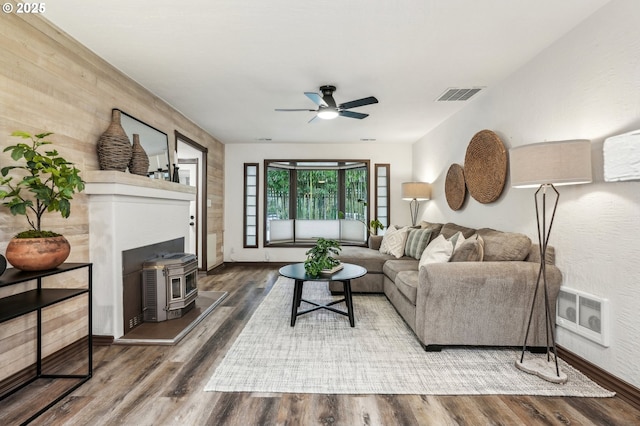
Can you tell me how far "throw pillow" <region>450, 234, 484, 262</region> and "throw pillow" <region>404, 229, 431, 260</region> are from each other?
1310 millimetres

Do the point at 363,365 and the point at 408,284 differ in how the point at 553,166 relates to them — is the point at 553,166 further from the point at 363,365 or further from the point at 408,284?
the point at 363,365

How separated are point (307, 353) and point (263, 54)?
2.52 meters

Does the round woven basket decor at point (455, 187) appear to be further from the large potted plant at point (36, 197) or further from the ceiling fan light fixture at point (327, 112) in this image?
the large potted plant at point (36, 197)

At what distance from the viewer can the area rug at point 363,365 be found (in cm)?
209

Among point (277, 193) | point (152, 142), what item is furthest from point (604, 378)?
point (277, 193)

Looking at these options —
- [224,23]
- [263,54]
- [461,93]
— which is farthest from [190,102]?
[461,93]

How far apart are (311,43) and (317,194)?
4860mm

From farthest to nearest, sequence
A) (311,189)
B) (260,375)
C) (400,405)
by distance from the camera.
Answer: (311,189), (260,375), (400,405)

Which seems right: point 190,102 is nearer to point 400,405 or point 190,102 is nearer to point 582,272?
point 400,405

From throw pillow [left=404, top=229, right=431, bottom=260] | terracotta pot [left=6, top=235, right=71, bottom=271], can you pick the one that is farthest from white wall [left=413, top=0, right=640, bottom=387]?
terracotta pot [left=6, top=235, right=71, bottom=271]

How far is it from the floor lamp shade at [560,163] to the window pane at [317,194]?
533cm

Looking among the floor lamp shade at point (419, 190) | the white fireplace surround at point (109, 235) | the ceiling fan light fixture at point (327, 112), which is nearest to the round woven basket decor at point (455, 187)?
the floor lamp shade at point (419, 190)

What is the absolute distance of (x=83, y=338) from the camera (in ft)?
8.89

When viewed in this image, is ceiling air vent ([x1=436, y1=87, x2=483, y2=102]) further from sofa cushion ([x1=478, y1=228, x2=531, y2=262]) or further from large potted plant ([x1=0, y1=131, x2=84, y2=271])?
large potted plant ([x1=0, y1=131, x2=84, y2=271])
